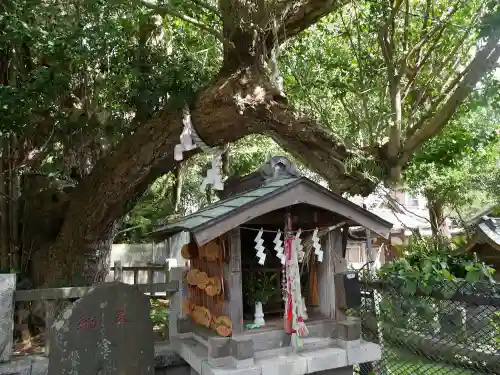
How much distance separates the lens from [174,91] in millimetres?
6715

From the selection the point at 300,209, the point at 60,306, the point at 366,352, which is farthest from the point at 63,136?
the point at 366,352

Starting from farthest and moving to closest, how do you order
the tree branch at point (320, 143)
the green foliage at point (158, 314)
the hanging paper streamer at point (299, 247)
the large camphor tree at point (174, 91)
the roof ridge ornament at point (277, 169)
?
the green foliage at point (158, 314) < the tree branch at point (320, 143) < the large camphor tree at point (174, 91) < the roof ridge ornament at point (277, 169) < the hanging paper streamer at point (299, 247)

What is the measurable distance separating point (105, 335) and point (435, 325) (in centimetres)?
381

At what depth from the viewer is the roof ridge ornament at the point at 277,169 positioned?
212 inches

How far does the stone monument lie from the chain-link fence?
3.00 metres

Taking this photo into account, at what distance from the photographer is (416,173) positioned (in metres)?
11.3

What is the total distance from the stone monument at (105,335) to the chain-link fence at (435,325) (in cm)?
300

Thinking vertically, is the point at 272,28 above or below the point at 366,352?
above

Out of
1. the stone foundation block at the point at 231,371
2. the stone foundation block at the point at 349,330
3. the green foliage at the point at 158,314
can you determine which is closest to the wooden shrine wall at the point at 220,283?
the stone foundation block at the point at 231,371

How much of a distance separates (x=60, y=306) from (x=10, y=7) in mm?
4632

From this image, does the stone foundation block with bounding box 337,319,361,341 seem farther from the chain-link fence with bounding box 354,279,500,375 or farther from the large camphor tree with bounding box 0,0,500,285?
the large camphor tree with bounding box 0,0,500,285

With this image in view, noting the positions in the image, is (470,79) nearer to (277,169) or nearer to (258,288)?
(277,169)

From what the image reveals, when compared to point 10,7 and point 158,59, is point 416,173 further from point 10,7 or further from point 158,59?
point 10,7

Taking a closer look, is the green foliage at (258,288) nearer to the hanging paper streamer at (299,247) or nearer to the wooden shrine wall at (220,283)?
the wooden shrine wall at (220,283)
